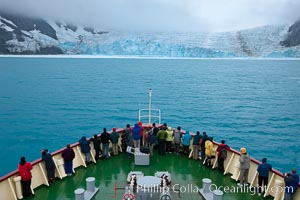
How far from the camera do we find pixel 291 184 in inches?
352

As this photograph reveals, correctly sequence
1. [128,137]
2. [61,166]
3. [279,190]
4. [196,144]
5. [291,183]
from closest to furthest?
[291,183] → [279,190] → [61,166] → [196,144] → [128,137]

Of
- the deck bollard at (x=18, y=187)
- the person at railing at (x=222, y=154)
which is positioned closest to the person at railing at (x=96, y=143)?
the deck bollard at (x=18, y=187)

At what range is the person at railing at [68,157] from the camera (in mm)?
11031

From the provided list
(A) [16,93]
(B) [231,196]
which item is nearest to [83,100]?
(A) [16,93]

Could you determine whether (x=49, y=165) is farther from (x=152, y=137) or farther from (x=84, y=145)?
(x=152, y=137)

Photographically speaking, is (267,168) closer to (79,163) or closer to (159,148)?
(159,148)

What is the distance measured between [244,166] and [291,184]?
69.3 inches

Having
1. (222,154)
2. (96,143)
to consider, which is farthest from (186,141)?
(96,143)

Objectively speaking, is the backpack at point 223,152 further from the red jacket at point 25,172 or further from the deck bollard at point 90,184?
the red jacket at point 25,172

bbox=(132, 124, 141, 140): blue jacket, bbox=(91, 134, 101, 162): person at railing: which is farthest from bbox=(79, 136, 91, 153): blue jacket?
bbox=(132, 124, 141, 140): blue jacket

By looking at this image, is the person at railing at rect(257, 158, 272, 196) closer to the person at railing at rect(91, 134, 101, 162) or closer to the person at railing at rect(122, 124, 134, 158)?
the person at railing at rect(122, 124, 134, 158)

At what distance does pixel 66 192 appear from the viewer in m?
10.2

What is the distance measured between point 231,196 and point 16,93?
A: 2193 inches

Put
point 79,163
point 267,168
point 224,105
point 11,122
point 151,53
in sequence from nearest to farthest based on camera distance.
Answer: point 267,168, point 79,163, point 11,122, point 224,105, point 151,53
